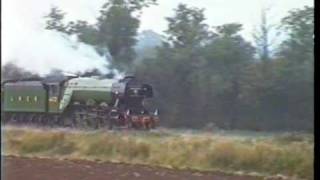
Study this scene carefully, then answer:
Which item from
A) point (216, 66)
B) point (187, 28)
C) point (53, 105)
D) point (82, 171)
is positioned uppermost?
point (187, 28)

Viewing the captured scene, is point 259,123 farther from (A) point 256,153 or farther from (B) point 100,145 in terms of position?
(B) point 100,145

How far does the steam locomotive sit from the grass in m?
0.03

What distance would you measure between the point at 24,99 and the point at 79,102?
0.17 meters

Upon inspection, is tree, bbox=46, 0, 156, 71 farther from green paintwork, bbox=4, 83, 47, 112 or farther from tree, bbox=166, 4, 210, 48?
green paintwork, bbox=4, 83, 47, 112

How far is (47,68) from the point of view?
168 centimetres

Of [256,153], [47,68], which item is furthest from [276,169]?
[47,68]

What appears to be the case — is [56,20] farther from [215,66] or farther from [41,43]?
[215,66]

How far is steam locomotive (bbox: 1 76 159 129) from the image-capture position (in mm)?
1656

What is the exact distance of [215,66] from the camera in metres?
1.62

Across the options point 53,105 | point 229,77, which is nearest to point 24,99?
point 53,105

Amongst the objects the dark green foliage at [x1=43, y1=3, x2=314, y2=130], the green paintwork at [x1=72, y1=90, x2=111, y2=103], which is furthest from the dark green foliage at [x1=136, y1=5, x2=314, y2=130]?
the green paintwork at [x1=72, y1=90, x2=111, y2=103]

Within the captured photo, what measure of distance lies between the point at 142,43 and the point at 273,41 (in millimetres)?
383

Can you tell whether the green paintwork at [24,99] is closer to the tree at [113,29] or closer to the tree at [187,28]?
the tree at [113,29]

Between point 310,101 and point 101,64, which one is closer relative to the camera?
point 310,101
